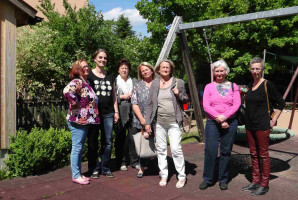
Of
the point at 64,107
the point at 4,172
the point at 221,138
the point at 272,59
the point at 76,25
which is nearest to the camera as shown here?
the point at 221,138

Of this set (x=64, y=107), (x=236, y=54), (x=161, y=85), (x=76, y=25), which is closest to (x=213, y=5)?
(x=236, y=54)

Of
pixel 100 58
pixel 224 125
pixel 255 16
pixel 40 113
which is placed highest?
pixel 255 16

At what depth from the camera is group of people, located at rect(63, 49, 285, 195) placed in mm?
3668

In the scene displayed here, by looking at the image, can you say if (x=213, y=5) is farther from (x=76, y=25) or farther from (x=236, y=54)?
(x=76, y=25)

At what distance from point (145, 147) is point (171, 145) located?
0.45 metres

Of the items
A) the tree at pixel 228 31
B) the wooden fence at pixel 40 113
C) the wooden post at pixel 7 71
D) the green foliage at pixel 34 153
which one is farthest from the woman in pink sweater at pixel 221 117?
the tree at pixel 228 31

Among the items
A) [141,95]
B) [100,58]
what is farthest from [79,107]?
[141,95]

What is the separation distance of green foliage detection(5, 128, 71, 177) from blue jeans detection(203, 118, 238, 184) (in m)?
2.52

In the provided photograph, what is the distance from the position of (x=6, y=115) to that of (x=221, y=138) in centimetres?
328

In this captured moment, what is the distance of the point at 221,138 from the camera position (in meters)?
3.88

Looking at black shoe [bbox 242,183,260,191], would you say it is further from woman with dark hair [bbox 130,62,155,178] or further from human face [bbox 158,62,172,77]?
human face [bbox 158,62,172,77]

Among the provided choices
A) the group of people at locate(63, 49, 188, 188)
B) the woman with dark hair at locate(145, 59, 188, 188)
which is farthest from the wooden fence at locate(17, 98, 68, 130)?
the woman with dark hair at locate(145, 59, 188, 188)

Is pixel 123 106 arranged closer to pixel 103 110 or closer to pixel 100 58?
pixel 103 110

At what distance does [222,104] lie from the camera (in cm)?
378
